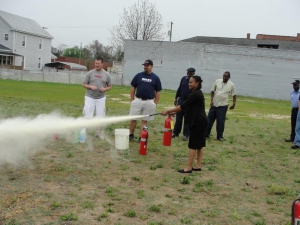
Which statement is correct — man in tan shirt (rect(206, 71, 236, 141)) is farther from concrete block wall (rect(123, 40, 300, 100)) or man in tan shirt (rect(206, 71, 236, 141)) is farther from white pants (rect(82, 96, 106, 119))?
concrete block wall (rect(123, 40, 300, 100))

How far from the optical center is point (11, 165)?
653 centimetres

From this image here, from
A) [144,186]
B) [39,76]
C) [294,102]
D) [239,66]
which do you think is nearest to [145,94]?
[144,186]

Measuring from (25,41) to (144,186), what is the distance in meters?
56.4

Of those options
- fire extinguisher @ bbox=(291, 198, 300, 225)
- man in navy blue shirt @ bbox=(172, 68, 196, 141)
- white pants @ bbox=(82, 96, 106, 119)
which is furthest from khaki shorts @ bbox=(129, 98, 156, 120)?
fire extinguisher @ bbox=(291, 198, 300, 225)

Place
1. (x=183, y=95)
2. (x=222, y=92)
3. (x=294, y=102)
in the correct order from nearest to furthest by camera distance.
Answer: (x=183, y=95) < (x=222, y=92) < (x=294, y=102)

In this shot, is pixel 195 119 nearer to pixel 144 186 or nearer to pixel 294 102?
pixel 144 186

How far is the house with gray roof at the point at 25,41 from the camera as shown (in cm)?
5444

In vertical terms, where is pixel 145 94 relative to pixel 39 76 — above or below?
below

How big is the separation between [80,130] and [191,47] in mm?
35027

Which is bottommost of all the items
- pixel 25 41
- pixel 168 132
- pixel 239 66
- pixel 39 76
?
pixel 168 132

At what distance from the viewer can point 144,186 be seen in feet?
19.7

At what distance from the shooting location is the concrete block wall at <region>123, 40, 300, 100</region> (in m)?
40.3

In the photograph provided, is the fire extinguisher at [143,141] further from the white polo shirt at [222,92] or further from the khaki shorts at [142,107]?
the white polo shirt at [222,92]

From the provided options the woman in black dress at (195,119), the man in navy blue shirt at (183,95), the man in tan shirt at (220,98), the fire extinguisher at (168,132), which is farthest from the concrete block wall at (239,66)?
the woman in black dress at (195,119)
